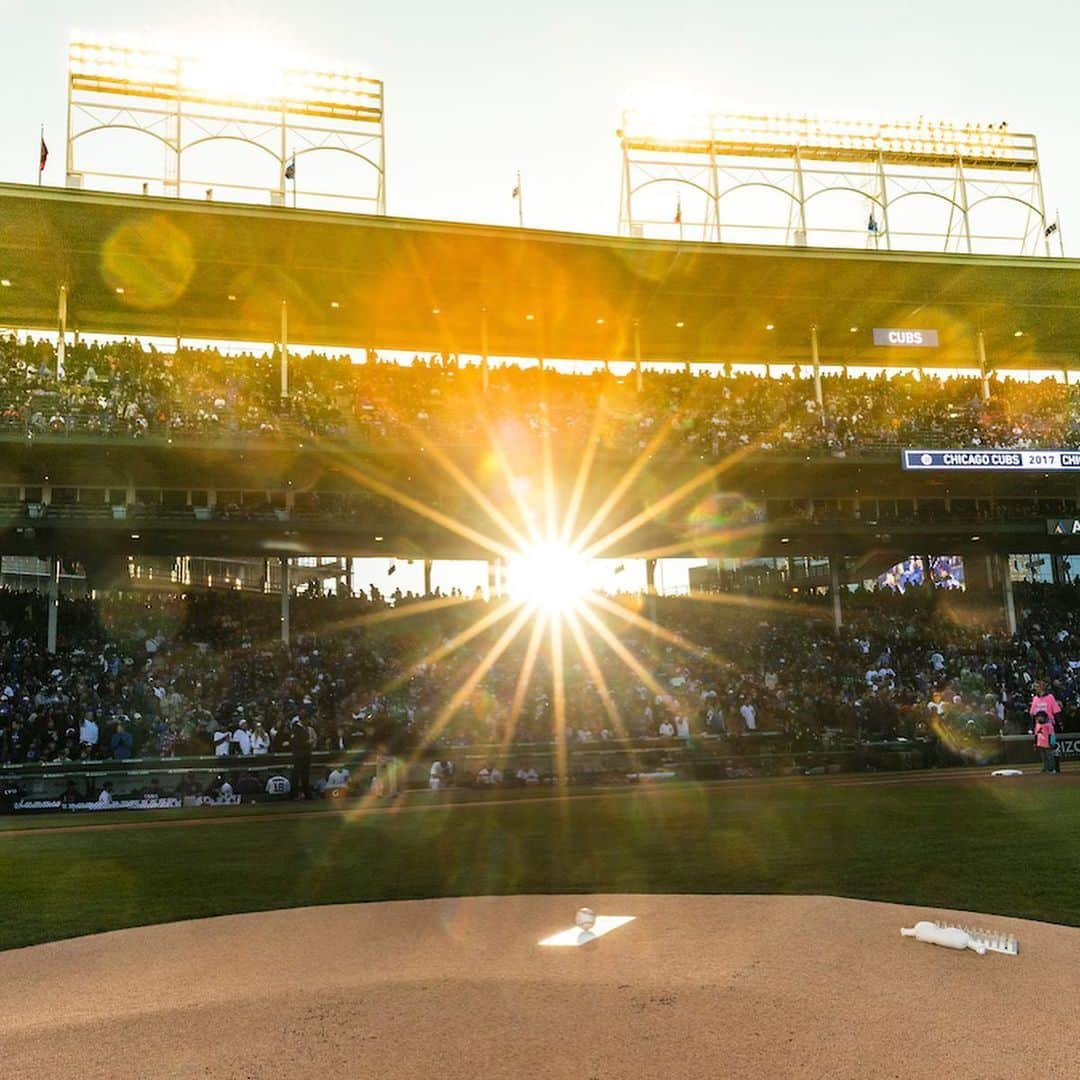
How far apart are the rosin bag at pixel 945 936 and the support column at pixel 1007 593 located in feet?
107

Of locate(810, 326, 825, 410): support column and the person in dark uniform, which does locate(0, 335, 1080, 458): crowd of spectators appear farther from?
the person in dark uniform

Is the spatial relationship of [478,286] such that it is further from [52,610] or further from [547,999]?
[547,999]

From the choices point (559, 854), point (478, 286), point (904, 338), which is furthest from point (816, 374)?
point (559, 854)

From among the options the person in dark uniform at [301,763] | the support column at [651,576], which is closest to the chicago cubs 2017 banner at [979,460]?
the support column at [651,576]

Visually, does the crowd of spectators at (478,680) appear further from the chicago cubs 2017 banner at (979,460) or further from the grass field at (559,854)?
the chicago cubs 2017 banner at (979,460)

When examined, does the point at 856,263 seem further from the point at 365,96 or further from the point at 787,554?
the point at 365,96

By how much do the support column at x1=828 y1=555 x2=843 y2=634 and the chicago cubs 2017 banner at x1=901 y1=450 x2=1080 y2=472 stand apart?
5.52 metres

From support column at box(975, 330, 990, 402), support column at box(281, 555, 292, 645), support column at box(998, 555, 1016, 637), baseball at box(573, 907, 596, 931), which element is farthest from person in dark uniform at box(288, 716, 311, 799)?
support column at box(975, 330, 990, 402)

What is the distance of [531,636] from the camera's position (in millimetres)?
30375

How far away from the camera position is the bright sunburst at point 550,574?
33250 mm

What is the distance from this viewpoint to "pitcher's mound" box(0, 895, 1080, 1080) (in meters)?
5.05

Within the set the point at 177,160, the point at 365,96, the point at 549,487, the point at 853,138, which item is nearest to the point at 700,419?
the point at 549,487

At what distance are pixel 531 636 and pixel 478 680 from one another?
4.09 meters

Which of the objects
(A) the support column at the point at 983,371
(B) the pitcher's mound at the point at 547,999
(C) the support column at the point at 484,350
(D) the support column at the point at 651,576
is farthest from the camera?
(A) the support column at the point at 983,371
